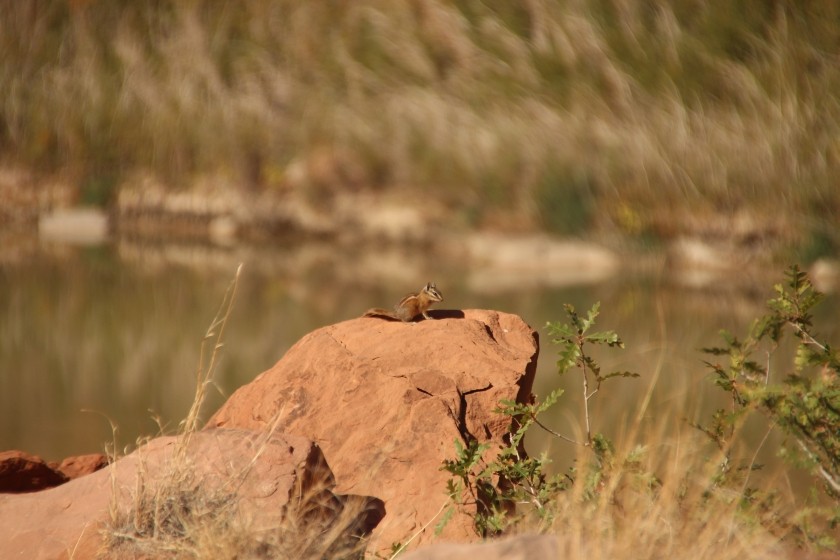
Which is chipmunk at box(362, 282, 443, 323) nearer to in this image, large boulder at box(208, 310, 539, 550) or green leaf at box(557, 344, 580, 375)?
large boulder at box(208, 310, 539, 550)

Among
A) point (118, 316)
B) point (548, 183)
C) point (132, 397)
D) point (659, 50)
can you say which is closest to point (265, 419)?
point (132, 397)

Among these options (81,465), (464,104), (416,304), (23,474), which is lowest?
(464,104)

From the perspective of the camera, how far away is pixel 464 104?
60.1 feet

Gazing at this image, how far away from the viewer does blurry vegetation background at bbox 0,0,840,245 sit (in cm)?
1656

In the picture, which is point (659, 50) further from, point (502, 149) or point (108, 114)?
point (108, 114)

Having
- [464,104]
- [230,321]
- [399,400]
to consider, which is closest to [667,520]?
[399,400]

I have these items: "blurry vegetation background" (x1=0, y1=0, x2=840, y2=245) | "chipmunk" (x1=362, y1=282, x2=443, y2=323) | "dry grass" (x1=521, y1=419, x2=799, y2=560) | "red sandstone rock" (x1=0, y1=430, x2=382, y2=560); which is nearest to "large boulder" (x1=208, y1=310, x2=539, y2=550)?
"chipmunk" (x1=362, y1=282, x2=443, y2=323)

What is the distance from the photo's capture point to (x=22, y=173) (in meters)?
18.4

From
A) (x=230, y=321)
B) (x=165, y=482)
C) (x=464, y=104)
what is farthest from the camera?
(x=464, y=104)

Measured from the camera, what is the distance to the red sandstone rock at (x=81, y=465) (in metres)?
5.30

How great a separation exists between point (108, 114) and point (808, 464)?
54.4ft

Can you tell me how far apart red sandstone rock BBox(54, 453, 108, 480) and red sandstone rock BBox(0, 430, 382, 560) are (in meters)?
1.16

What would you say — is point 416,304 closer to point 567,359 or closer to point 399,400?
point 399,400

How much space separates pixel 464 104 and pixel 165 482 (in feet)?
49.0
